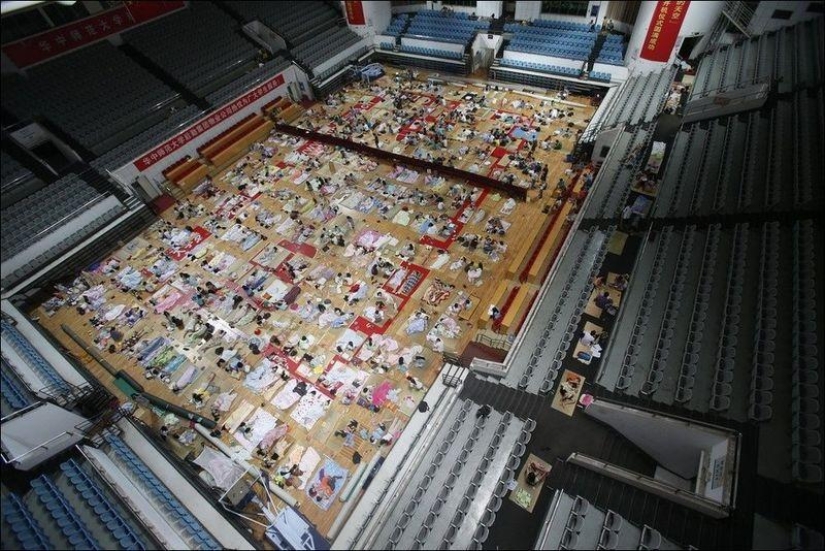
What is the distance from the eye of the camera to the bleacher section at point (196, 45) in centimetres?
2358

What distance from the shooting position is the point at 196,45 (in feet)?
82.0

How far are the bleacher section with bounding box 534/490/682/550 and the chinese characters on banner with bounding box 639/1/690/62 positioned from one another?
2392cm

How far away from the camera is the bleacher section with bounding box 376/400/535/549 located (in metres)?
8.82

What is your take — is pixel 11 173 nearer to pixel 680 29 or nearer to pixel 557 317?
pixel 557 317

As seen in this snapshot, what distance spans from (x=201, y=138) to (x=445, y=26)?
18.6 meters

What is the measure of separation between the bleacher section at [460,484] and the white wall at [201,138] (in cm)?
1964

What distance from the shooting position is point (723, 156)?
15430 mm

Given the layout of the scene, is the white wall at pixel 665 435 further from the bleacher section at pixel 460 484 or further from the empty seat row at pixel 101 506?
the empty seat row at pixel 101 506

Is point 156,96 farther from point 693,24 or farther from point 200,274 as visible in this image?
point 693,24

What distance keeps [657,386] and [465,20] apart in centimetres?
2750

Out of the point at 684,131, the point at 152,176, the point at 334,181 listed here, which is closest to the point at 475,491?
the point at 334,181

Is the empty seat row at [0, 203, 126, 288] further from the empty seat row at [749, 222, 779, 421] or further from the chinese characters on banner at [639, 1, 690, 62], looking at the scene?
the chinese characters on banner at [639, 1, 690, 62]

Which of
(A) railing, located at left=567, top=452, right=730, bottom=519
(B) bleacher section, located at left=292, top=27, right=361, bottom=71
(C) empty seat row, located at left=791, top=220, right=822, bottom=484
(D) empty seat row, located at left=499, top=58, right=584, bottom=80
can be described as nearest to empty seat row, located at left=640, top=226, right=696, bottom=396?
→ (A) railing, located at left=567, top=452, right=730, bottom=519

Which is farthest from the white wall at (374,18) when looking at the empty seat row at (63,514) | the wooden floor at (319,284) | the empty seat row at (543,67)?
the empty seat row at (63,514)
